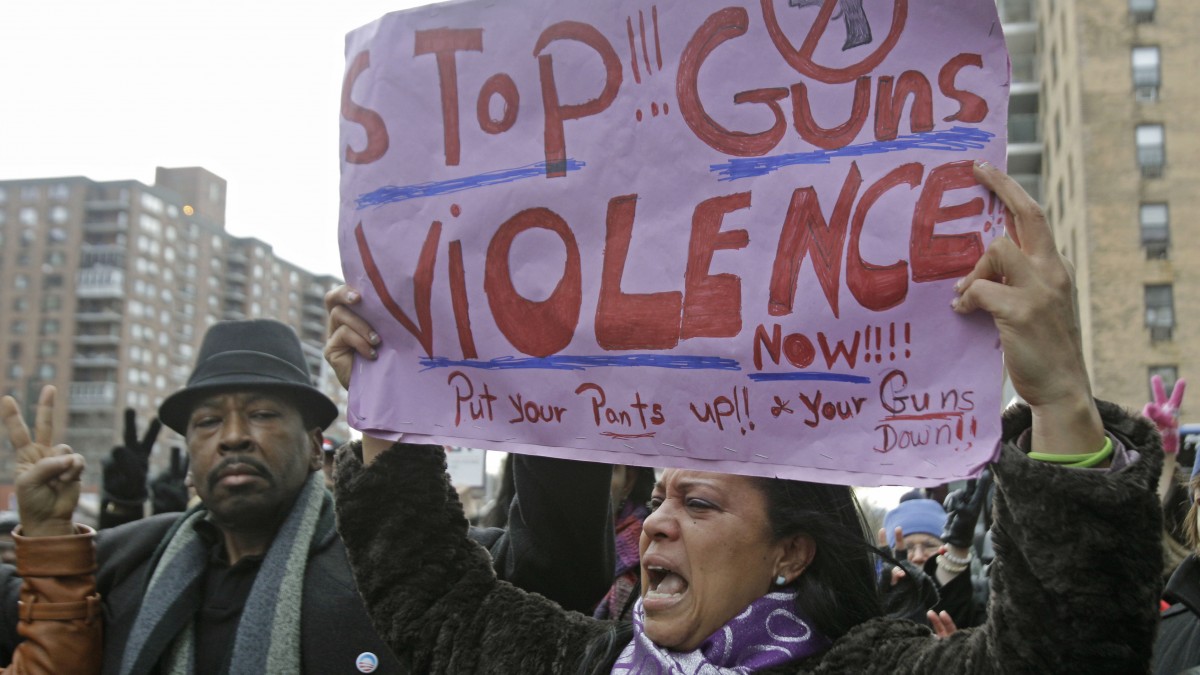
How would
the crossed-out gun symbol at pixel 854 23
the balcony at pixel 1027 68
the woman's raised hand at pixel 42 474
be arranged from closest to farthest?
the crossed-out gun symbol at pixel 854 23
the woman's raised hand at pixel 42 474
the balcony at pixel 1027 68

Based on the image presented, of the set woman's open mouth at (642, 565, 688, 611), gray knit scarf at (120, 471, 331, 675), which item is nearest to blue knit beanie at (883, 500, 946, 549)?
gray knit scarf at (120, 471, 331, 675)

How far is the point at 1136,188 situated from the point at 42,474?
122 feet

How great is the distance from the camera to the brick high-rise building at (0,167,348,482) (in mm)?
97250

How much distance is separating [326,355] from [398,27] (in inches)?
29.9

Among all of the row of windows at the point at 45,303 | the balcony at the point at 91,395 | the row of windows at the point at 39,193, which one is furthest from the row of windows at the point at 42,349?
the row of windows at the point at 39,193

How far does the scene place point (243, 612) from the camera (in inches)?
127

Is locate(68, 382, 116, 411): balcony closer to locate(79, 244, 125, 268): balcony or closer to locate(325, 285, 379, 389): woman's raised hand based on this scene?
locate(79, 244, 125, 268): balcony

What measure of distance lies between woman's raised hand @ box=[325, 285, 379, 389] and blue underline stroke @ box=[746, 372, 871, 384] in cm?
93

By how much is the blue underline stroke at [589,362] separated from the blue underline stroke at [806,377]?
0.15ft

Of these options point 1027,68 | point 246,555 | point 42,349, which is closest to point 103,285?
point 42,349

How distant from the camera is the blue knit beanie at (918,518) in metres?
5.03

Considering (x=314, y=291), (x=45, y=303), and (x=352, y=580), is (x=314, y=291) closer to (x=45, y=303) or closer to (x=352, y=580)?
(x=45, y=303)

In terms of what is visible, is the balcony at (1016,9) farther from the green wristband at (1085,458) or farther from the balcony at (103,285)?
the balcony at (103,285)

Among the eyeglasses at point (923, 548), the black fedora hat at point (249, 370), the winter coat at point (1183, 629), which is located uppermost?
the black fedora hat at point (249, 370)
